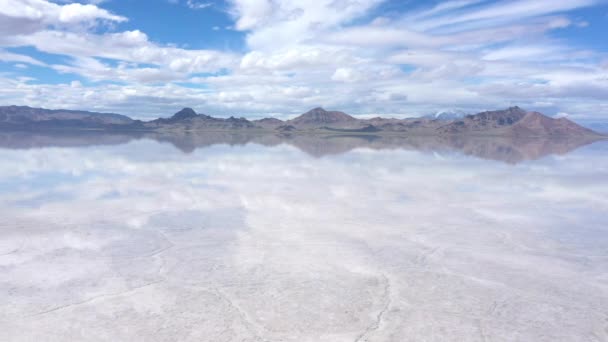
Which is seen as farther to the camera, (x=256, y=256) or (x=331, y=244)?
(x=331, y=244)

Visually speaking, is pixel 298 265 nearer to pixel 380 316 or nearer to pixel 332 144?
pixel 380 316

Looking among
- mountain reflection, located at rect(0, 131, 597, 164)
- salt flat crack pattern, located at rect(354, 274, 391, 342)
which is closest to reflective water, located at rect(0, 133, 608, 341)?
salt flat crack pattern, located at rect(354, 274, 391, 342)

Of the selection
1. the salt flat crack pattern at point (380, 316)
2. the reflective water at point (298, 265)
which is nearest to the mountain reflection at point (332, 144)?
the reflective water at point (298, 265)

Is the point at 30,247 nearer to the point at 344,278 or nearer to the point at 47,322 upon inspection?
the point at 47,322

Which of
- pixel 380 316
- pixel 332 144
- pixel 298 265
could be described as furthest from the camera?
pixel 332 144

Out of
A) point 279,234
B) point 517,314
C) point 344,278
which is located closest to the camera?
point 517,314

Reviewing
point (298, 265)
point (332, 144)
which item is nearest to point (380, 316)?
point (298, 265)

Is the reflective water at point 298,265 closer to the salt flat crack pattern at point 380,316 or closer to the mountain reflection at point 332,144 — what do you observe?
the salt flat crack pattern at point 380,316

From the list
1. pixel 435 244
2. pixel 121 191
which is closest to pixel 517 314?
pixel 435 244

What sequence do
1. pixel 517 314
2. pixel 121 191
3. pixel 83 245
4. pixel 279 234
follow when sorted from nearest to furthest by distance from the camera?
pixel 517 314 < pixel 83 245 < pixel 279 234 < pixel 121 191
